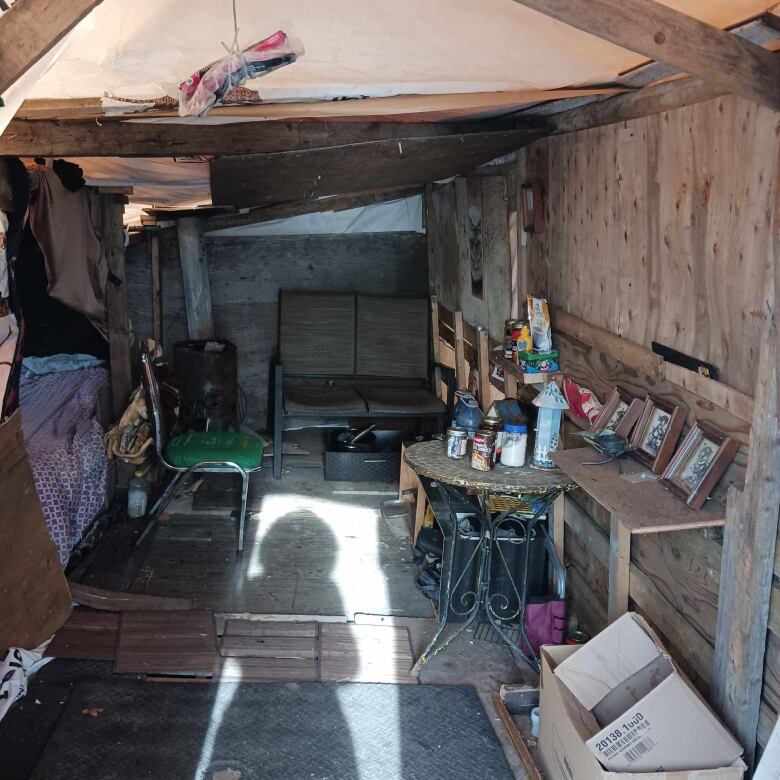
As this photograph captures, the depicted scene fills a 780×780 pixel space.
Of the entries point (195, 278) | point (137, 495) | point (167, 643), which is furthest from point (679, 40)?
point (195, 278)

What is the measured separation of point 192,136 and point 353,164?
25.9 inches

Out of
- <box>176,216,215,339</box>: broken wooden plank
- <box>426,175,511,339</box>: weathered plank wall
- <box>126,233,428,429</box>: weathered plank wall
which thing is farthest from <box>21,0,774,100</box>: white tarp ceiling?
<box>126,233,428,429</box>: weathered plank wall

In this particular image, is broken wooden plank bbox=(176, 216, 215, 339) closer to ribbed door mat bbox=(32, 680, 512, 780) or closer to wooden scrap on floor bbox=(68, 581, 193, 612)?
wooden scrap on floor bbox=(68, 581, 193, 612)

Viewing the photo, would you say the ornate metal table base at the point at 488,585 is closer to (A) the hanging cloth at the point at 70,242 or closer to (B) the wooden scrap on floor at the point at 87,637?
(B) the wooden scrap on floor at the point at 87,637

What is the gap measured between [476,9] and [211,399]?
4.29m

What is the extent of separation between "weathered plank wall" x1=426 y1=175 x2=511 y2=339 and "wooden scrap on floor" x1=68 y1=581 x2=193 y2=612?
2.17 meters

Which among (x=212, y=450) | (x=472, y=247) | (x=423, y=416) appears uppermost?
(x=472, y=247)

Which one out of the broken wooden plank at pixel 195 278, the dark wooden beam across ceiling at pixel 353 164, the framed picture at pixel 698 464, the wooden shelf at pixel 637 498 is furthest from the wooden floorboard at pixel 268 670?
the broken wooden plank at pixel 195 278

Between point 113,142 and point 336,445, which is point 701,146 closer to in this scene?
point 113,142

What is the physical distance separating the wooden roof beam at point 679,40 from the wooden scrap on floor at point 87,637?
292 cm

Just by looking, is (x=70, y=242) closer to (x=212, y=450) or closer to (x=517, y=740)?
(x=212, y=450)

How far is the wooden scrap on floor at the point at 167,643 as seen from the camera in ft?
10.9

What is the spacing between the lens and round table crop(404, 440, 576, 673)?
129 inches

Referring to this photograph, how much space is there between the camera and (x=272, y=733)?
9.68 ft
